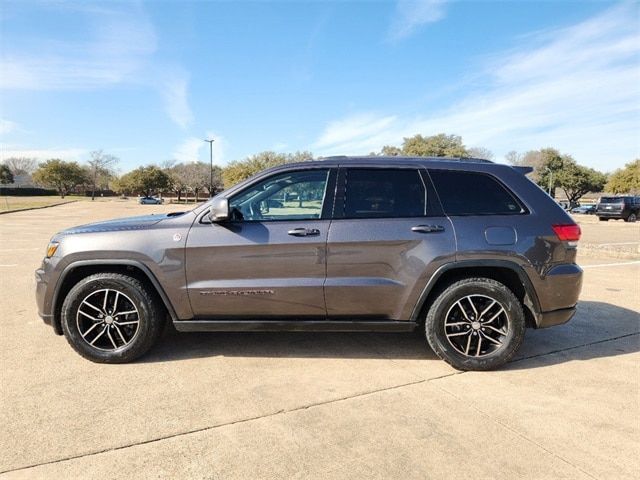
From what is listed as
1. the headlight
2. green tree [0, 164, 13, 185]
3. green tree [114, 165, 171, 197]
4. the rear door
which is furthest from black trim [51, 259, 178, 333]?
green tree [0, 164, 13, 185]

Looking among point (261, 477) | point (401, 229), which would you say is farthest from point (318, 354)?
point (261, 477)

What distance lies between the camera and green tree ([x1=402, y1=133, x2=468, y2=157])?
51.9 metres

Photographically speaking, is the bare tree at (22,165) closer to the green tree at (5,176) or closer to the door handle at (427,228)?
the green tree at (5,176)

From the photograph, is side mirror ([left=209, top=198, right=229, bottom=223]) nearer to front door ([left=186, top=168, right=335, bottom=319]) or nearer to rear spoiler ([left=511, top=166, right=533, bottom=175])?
front door ([left=186, top=168, right=335, bottom=319])

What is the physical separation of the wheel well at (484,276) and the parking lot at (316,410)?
19.4 inches

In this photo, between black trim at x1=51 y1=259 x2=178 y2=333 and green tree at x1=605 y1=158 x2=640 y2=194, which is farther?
green tree at x1=605 y1=158 x2=640 y2=194

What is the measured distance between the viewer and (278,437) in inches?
103

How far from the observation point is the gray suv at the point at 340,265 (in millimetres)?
3551

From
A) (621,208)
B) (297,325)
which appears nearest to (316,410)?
(297,325)

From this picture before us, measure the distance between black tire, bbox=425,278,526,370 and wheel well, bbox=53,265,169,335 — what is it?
95.3 inches

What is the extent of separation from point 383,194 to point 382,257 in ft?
1.88

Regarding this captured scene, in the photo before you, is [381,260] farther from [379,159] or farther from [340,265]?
Answer: [379,159]

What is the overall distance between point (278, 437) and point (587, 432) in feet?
6.57

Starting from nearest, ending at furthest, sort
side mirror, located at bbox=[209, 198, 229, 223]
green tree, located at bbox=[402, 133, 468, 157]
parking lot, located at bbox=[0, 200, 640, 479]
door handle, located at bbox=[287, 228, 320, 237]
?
parking lot, located at bbox=[0, 200, 640, 479]
side mirror, located at bbox=[209, 198, 229, 223]
door handle, located at bbox=[287, 228, 320, 237]
green tree, located at bbox=[402, 133, 468, 157]
